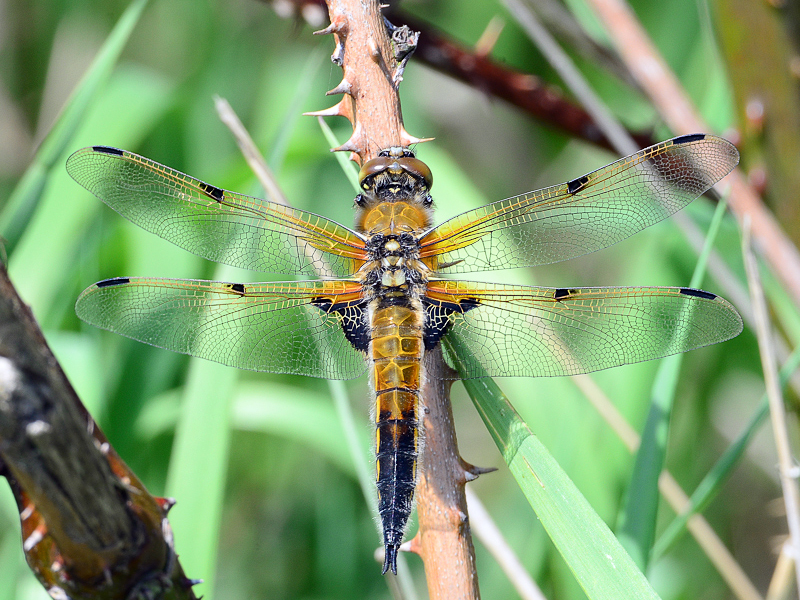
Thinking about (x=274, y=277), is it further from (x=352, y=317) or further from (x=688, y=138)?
(x=688, y=138)

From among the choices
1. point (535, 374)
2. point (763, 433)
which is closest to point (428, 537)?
point (535, 374)

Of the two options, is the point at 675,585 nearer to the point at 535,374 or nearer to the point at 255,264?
the point at 535,374

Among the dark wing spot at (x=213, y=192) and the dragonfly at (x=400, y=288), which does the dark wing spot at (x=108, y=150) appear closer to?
the dragonfly at (x=400, y=288)

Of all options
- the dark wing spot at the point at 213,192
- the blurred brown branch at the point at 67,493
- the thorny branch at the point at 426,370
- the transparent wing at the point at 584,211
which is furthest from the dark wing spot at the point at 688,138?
the blurred brown branch at the point at 67,493

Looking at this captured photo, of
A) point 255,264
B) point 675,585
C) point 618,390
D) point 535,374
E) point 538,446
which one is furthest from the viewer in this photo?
point 675,585

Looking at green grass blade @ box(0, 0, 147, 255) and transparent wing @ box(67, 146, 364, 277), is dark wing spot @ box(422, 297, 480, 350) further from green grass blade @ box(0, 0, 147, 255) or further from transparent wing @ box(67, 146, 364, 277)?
green grass blade @ box(0, 0, 147, 255)
